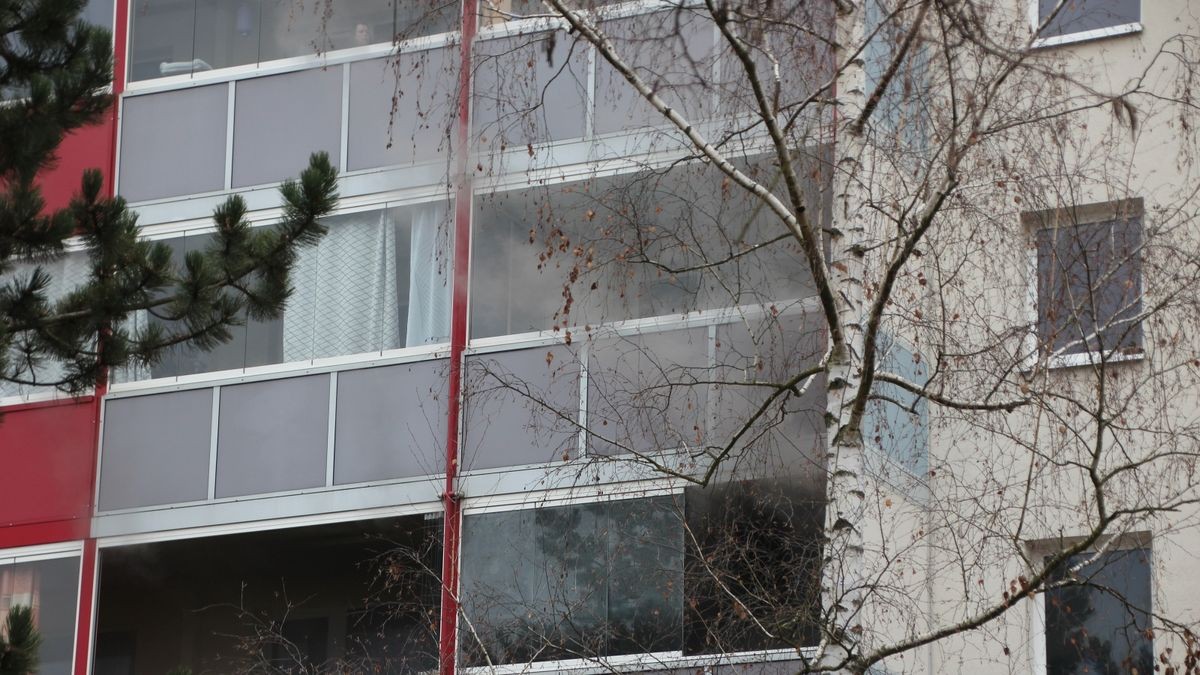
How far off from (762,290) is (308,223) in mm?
2980

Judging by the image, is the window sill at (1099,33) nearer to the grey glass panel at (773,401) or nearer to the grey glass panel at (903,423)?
the grey glass panel at (903,423)

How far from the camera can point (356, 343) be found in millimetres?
16078

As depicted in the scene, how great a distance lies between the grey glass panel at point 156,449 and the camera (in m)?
16.0

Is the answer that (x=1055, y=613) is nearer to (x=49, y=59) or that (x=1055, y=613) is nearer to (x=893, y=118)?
(x=893, y=118)

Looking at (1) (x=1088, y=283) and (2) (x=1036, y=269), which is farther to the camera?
(2) (x=1036, y=269)

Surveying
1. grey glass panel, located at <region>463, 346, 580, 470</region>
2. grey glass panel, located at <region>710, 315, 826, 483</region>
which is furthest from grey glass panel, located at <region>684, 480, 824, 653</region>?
grey glass panel, located at <region>463, 346, 580, 470</region>

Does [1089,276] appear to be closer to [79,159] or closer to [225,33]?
[225,33]

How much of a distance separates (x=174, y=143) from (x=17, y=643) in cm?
613

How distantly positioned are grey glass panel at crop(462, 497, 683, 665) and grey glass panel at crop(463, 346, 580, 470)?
50 cm

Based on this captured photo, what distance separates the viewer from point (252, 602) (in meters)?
18.5

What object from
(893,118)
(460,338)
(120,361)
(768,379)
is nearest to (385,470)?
(460,338)

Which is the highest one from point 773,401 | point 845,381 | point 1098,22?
point 1098,22

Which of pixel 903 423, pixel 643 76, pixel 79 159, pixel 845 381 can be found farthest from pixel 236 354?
pixel 845 381

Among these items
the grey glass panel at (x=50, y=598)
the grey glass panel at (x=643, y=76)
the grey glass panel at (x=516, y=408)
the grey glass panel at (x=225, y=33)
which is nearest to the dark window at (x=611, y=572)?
the grey glass panel at (x=516, y=408)
